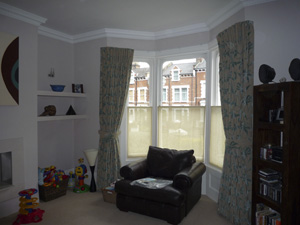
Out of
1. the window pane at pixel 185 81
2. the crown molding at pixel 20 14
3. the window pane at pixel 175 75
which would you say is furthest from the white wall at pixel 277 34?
the crown molding at pixel 20 14

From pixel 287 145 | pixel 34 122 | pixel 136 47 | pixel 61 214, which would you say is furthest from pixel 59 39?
pixel 287 145

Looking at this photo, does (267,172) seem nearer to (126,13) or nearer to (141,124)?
(141,124)

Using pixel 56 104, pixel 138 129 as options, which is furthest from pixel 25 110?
pixel 138 129

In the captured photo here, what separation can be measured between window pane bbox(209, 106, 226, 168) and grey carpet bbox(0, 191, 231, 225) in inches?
27.8

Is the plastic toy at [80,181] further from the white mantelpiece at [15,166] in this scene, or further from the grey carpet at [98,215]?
the white mantelpiece at [15,166]

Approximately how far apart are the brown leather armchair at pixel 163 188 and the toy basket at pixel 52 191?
1157mm

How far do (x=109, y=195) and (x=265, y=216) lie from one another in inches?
87.7

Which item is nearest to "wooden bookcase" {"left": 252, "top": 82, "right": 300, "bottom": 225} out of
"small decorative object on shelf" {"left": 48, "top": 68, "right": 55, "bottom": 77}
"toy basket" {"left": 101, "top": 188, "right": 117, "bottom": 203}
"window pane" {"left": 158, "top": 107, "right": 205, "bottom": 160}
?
"window pane" {"left": 158, "top": 107, "right": 205, "bottom": 160}

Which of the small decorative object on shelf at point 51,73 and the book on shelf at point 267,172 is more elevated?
the small decorative object on shelf at point 51,73

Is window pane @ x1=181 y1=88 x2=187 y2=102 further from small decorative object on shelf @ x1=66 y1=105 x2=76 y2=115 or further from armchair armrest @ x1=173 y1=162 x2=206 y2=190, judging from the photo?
small decorative object on shelf @ x1=66 y1=105 x2=76 y2=115

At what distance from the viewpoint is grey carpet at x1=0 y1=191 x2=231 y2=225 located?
2975 millimetres

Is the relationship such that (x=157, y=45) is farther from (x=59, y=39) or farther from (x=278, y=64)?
(x=278, y=64)

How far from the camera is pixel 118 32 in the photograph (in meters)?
4.12

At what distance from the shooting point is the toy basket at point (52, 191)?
11.8 feet
